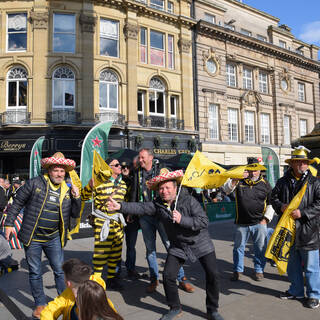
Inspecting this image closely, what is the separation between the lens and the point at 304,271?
395 centimetres

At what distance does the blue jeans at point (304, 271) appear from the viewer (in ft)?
12.6

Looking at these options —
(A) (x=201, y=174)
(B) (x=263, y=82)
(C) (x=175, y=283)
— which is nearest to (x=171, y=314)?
(C) (x=175, y=283)

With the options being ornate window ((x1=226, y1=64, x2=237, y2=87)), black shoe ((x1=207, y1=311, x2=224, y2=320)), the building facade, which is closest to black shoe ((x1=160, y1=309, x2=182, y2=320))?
black shoe ((x1=207, y1=311, x2=224, y2=320))

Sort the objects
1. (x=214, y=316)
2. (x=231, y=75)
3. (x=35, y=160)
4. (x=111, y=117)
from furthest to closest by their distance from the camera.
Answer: (x=231, y=75) → (x=111, y=117) → (x=35, y=160) → (x=214, y=316)

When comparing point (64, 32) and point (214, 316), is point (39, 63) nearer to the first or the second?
point (64, 32)

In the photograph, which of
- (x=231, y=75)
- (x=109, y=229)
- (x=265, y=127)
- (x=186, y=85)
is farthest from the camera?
(x=265, y=127)

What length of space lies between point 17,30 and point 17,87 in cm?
345

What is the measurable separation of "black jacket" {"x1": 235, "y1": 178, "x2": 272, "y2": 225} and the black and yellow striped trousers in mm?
1978

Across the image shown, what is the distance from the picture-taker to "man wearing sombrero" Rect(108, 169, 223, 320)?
341 cm

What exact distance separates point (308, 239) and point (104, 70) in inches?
681

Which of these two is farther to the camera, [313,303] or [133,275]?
[133,275]

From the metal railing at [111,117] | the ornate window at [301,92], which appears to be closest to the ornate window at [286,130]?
the ornate window at [301,92]

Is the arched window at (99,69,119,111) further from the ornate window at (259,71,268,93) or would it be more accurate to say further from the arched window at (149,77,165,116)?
the ornate window at (259,71,268,93)

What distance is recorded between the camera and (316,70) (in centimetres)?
3041
